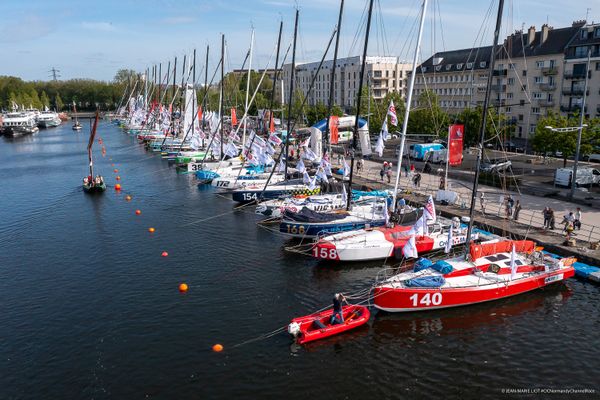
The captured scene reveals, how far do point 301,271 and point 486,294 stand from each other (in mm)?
12995

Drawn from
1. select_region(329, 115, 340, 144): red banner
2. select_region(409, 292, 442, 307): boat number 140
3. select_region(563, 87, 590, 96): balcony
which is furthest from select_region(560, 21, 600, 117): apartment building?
select_region(409, 292, 442, 307): boat number 140

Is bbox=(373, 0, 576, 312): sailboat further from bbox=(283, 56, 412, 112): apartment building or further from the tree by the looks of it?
bbox=(283, 56, 412, 112): apartment building

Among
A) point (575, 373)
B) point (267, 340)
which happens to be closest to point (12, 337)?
point (267, 340)

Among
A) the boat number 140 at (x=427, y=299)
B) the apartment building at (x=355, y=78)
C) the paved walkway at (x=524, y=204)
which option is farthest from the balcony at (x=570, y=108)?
the boat number 140 at (x=427, y=299)

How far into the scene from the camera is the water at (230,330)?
22922 mm

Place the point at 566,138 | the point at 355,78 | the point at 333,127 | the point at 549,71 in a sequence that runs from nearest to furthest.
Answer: the point at 566,138, the point at 333,127, the point at 549,71, the point at 355,78

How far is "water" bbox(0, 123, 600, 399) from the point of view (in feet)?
75.2

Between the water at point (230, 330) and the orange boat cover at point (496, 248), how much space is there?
10.2ft

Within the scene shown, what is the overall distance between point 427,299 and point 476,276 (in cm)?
404

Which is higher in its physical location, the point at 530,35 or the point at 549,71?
the point at 530,35

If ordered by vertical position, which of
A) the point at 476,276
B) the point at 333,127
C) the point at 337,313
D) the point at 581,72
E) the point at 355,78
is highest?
the point at 355,78

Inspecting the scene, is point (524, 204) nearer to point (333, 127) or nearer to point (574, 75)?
point (333, 127)

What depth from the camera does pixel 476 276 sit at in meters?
30.5

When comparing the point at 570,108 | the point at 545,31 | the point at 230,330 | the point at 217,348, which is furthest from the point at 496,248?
the point at 545,31
